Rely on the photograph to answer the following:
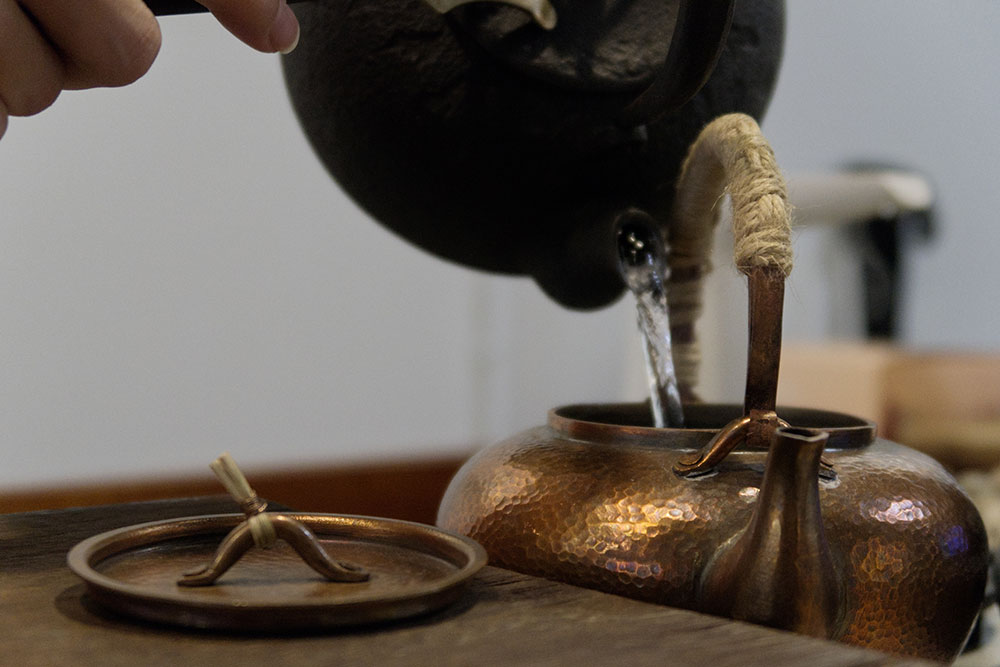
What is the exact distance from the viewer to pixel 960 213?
9.25 feet

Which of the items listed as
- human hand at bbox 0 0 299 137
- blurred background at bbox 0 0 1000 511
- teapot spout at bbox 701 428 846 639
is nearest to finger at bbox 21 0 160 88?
human hand at bbox 0 0 299 137

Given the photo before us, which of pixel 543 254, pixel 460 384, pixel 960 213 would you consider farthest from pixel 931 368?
pixel 543 254

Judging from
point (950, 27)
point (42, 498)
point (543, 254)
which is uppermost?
point (950, 27)

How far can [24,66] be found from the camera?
0.59m

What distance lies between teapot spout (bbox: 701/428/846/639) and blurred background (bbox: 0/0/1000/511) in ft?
3.35

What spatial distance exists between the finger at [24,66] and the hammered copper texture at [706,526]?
33 cm

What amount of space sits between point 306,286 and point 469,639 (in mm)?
2069

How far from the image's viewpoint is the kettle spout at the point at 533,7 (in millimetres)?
664

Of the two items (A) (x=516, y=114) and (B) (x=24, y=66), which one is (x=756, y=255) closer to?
(A) (x=516, y=114)

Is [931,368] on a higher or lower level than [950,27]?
lower

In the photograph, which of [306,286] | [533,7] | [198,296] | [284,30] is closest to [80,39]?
[284,30]

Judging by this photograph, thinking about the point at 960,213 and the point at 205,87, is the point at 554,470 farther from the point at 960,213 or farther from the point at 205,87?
the point at 960,213

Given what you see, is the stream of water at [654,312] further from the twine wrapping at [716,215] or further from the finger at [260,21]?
the finger at [260,21]

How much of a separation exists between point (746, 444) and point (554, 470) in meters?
0.11
